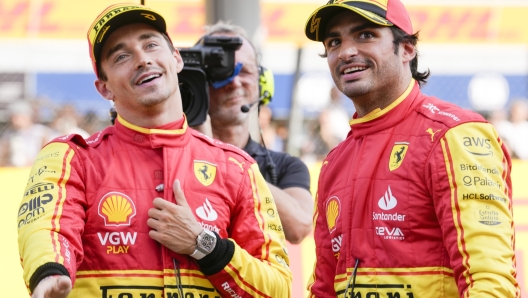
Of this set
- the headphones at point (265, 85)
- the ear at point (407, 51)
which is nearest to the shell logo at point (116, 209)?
the ear at point (407, 51)

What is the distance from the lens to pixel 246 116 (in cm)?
466

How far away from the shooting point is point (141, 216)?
129 inches

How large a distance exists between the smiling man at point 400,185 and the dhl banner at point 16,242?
3.31m

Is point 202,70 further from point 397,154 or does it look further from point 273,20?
point 273,20

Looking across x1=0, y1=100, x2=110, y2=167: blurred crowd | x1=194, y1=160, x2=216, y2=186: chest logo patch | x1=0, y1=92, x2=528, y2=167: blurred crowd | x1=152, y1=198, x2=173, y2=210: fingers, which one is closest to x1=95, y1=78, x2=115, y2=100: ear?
x1=194, y1=160, x2=216, y2=186: chest logo patch

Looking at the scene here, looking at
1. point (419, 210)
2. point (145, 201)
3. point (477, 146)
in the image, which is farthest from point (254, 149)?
point (477, 146)

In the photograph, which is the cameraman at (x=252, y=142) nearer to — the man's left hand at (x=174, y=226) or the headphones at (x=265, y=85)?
the headphones at (x=265, y=85)

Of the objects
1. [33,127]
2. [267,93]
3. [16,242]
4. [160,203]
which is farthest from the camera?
[33,127]

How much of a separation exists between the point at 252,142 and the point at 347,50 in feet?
5.05

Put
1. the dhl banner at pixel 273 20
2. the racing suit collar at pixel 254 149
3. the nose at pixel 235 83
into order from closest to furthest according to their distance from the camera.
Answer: the nose at pixel 235 83 < the racing suit collar at pixel 254 149 < the dhl banner at pixel 273 20

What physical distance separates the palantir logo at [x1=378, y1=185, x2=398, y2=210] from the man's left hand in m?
0.64

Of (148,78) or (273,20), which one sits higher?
(273,20)

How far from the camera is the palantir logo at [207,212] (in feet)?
10.9

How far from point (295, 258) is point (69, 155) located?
12.1 ft
